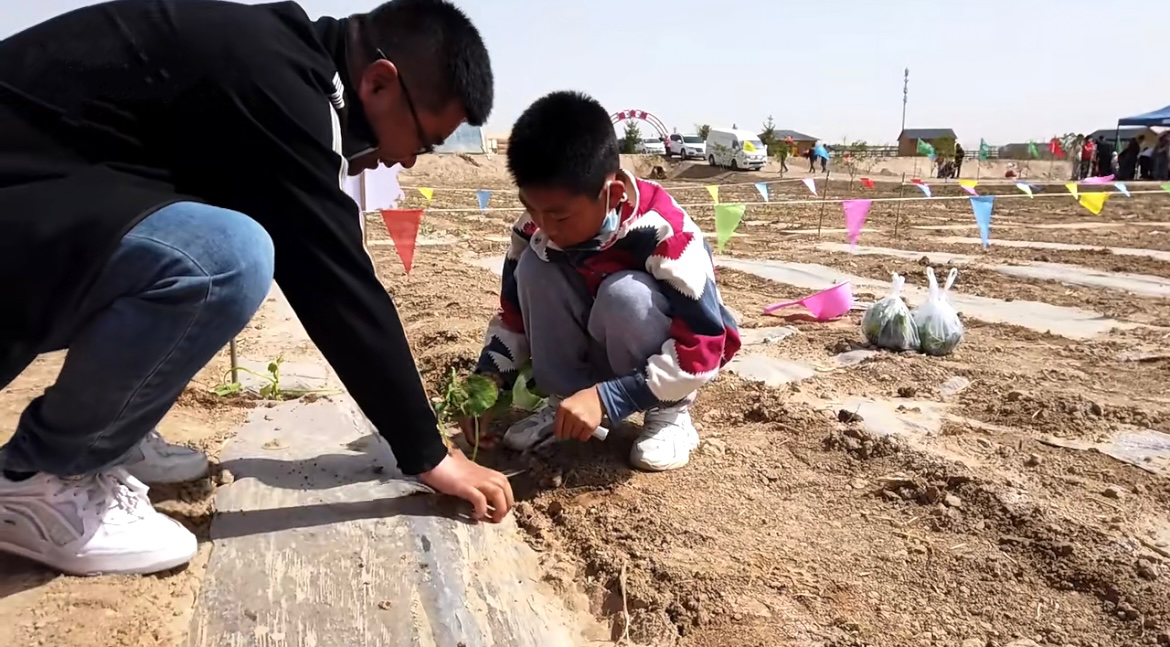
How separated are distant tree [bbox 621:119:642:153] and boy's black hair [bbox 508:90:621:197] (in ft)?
142

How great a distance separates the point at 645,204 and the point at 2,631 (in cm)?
155

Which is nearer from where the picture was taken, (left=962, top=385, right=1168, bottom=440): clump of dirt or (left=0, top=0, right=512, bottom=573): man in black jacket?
(left=0, top=0, right=512, bottom=573): man in black jacket

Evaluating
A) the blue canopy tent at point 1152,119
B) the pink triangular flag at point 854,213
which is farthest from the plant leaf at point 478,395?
the blue canopy tent at point 1152,119

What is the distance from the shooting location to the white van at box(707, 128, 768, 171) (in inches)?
1296

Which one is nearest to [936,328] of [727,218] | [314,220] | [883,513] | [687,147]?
[883,513]

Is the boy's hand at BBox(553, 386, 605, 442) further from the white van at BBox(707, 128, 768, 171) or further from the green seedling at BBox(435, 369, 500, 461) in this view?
the white van at BBox(707, 128, 768, 171)

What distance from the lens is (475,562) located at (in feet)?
5.62

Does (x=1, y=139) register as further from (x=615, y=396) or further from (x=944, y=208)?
(x=944, y=208)

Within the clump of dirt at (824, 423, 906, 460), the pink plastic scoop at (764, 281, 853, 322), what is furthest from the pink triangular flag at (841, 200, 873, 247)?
the clump of dirt at (824, 423, 906, 460)

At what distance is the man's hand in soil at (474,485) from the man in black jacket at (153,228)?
17 centimetres

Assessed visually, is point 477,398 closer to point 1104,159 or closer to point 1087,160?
point 1104,159

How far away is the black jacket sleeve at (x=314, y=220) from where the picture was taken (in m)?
1.44

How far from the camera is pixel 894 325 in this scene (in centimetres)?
334

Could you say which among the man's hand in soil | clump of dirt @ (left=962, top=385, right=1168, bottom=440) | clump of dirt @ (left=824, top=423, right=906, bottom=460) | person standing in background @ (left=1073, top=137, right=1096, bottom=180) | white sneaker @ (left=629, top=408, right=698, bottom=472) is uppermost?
the man's hand in soil
